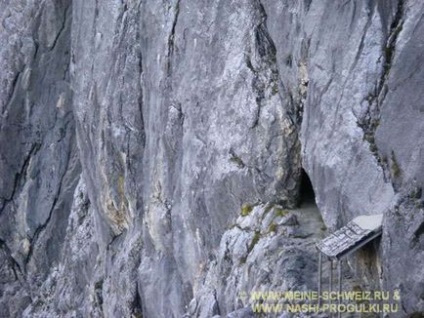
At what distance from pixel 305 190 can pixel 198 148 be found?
481 cm

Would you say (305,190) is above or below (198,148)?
below

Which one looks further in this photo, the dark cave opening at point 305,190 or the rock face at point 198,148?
the dark cave opening at point 305,190

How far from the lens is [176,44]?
31547mm

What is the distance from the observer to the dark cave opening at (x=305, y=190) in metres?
25.9

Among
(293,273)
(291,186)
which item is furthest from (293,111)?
(293,273)

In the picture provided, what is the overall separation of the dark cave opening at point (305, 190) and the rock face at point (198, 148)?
0.08 meters

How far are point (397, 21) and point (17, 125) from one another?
105ft

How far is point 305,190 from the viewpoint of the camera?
26172mm

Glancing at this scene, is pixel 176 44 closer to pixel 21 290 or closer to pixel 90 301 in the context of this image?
pixel 90 301

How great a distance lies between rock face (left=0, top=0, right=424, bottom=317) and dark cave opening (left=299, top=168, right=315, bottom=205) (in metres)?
0.08

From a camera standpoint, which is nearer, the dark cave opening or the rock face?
the rock face

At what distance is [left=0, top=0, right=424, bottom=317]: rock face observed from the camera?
20844 mm

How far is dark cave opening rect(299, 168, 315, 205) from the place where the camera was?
2585 centimetres

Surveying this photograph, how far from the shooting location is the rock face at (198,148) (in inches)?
821
